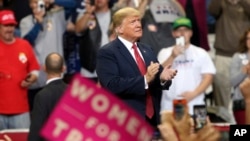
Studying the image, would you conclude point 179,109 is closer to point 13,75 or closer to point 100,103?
point 100,103

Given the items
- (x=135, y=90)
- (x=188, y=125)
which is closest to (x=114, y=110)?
(x=188, y=125)

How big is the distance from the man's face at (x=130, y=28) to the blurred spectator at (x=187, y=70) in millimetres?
2638

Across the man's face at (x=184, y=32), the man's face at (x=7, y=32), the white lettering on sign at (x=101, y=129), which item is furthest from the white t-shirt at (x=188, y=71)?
the white lettering on sign at (x=101, y=129)

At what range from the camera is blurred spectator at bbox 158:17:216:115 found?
33.4 ft

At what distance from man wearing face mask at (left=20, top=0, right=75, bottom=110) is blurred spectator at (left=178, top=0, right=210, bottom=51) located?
1.59 metres

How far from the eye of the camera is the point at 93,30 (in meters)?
10.9

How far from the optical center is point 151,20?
36.3ft

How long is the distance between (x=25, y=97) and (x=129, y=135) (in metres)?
6.09

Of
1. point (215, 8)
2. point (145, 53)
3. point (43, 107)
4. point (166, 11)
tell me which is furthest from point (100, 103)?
point (215, 8)

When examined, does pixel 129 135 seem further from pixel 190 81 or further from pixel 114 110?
pixel 190 81

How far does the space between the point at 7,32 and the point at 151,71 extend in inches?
137

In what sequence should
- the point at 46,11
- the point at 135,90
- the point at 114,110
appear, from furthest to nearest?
the point at 46,11 < the point at 135,90 < the point at 114,110

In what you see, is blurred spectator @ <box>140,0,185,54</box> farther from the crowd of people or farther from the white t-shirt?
the white t-shirt

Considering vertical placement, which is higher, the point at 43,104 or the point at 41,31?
the point at 43,104
